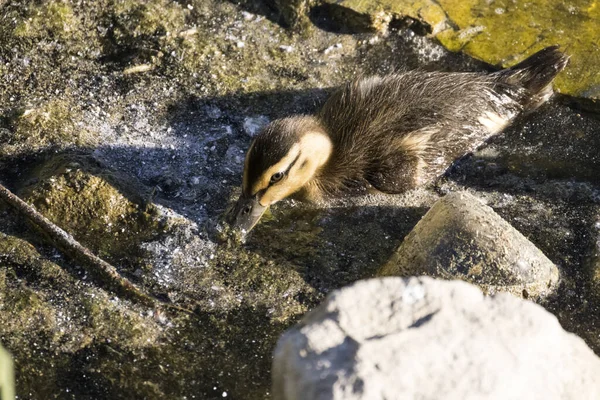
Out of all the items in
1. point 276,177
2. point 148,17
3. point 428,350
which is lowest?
point 276,177

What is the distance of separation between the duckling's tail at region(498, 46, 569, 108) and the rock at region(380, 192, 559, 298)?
5.14 feet

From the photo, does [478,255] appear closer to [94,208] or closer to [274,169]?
[274,169]

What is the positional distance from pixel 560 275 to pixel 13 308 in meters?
3.01

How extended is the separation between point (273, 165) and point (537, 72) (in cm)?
218

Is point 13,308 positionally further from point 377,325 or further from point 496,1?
point 496,1

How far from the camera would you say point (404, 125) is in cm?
539

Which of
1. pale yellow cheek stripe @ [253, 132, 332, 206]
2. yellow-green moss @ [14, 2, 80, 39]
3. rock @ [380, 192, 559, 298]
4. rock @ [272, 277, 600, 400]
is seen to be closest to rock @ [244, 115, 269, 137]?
pale yellow cheek stripe @ [253, 132, 332, 206]

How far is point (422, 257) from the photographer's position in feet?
14.6

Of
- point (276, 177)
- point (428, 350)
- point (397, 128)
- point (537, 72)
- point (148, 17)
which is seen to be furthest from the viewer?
point (148, 17)

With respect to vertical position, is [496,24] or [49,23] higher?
[49,23]

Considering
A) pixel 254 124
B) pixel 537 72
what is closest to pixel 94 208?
pixel 254 124

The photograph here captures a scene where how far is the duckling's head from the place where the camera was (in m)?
4.77

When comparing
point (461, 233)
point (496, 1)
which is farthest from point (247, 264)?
point (496, 1)

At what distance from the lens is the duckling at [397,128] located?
530 centimetres
